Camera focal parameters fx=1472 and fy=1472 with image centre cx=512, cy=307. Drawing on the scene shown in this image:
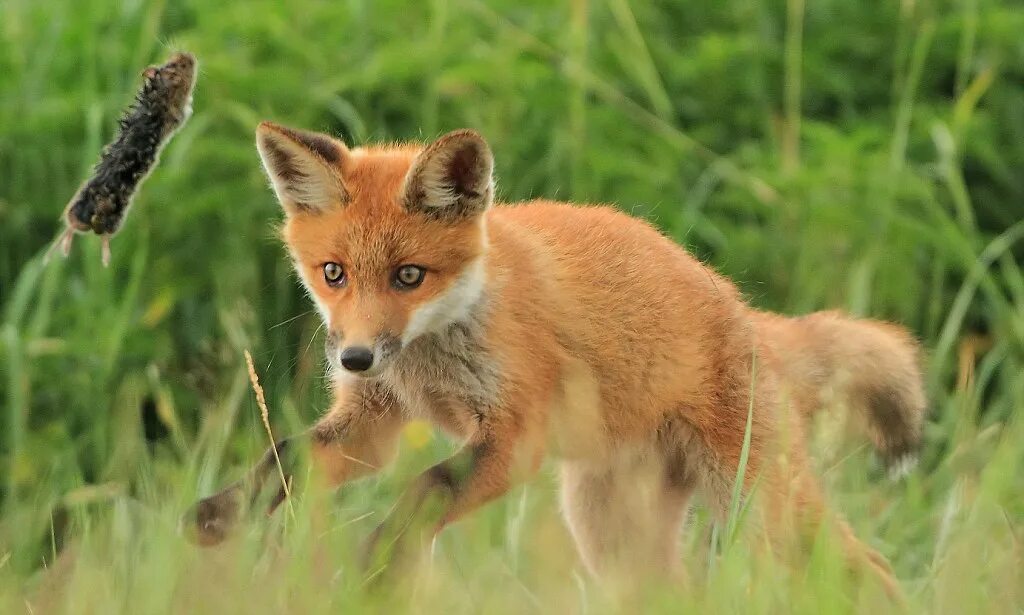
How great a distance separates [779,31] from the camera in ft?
24.5

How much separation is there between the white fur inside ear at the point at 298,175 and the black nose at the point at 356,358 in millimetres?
591

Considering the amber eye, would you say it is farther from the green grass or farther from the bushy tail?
the bushy tail

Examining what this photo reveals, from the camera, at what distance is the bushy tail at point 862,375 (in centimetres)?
504

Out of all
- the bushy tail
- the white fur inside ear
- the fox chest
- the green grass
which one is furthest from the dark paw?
the bushy tail

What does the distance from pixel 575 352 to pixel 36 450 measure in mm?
2704

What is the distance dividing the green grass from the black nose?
123cm

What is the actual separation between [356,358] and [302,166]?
0.71 metres

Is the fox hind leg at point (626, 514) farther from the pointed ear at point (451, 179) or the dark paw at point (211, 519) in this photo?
the dark paw at point (211, 519)

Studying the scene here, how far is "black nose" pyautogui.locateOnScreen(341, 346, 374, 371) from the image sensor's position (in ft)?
12.6

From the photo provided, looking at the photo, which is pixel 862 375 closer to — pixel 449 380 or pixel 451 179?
pixel 449 380

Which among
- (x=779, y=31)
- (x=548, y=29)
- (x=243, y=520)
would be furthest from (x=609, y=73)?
(x=243, y=520)

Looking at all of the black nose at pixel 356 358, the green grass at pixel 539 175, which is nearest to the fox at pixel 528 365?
the black nose at pixel 356 358

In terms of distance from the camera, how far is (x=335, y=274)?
4.12 meters

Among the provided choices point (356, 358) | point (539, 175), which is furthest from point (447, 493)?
point (539, 175)
